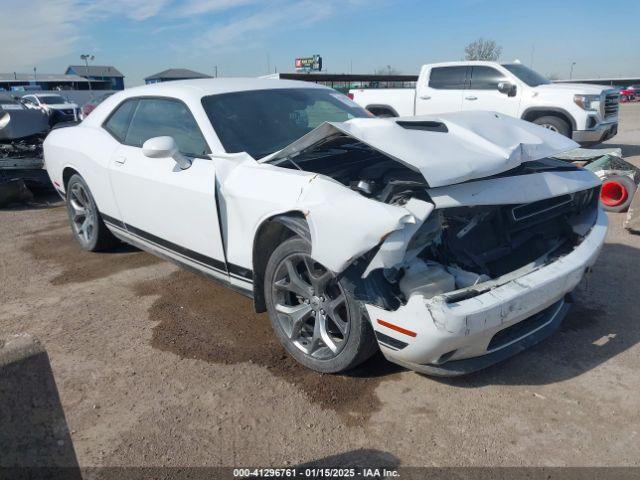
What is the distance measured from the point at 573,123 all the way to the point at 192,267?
8613mm

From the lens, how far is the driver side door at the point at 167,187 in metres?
3.36

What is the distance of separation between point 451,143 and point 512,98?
323 inches

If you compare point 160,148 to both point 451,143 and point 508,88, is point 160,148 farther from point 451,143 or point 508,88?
point 508,88

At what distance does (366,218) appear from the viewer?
91.3 inches

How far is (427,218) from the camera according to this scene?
2.46 m

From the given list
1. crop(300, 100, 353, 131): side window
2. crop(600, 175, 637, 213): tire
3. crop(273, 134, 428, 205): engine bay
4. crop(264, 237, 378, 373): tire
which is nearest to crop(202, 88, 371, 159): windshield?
crop(300, 100, 353, 131): side window

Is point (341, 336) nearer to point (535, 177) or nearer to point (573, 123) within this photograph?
point (535, 177)

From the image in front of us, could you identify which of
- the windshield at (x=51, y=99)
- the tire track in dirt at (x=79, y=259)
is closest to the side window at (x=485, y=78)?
the tire track in dirt at (x=79, y=259)

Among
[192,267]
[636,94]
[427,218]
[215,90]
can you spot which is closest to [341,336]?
[427,218]

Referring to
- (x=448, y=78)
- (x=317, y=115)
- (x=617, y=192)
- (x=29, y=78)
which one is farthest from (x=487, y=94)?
(x=29, y=78)

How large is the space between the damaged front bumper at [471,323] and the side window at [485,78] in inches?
334

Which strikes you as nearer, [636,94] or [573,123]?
[573,123]

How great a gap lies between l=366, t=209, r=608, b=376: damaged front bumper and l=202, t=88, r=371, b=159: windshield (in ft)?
5.16

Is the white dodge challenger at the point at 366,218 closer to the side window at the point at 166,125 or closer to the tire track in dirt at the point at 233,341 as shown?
the side window at the point at 166,125
